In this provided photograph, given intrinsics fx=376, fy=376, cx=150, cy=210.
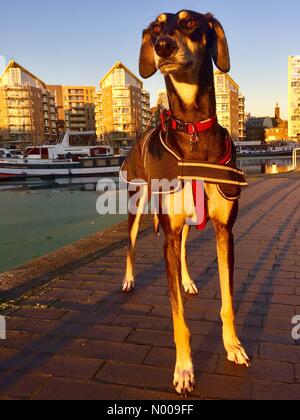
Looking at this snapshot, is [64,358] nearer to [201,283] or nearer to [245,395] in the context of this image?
[245,395]

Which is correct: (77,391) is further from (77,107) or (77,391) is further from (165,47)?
(77,107)

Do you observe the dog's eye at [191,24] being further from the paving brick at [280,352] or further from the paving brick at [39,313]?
the paving brick at [39,313]

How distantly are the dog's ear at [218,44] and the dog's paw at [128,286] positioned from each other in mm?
2272

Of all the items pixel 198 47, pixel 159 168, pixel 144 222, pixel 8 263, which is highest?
pixel 198 47

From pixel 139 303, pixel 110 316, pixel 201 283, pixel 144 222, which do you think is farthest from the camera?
pixel 144 222

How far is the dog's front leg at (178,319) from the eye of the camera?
7.45 ft

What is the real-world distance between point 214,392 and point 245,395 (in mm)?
176

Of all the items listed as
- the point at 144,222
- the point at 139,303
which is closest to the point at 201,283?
the point at 139,303

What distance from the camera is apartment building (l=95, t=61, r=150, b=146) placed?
320 ft

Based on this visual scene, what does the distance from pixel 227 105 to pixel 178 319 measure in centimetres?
10608

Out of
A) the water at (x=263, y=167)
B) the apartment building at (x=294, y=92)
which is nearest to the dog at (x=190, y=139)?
the water at (x=263, y=167)

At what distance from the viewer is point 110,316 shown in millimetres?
3252

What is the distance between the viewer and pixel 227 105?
102250mm

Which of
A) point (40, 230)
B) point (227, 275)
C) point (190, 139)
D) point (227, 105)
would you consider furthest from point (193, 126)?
point (227, 105)
